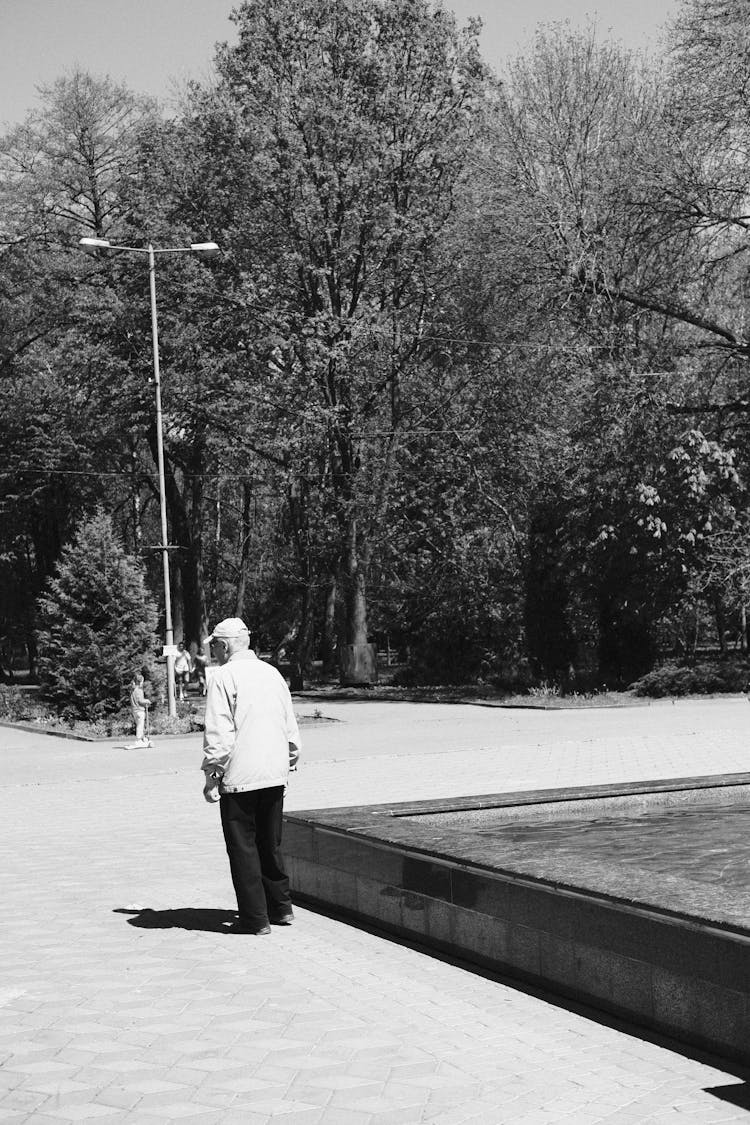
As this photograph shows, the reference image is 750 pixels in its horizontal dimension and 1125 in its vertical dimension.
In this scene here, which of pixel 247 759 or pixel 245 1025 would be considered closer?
pixel 245 1025

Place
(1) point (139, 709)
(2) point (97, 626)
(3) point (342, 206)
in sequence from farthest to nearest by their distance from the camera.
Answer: (3) point (342, 206) < (2) point (97, 626) < (1) point (139, 709)

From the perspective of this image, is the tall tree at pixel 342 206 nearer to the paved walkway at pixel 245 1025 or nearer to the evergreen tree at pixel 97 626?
the evergreen tree at pixel 97 626

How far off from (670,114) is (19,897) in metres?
26.6

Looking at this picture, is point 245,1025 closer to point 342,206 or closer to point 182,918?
point 182,918

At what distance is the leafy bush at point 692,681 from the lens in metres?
32.1

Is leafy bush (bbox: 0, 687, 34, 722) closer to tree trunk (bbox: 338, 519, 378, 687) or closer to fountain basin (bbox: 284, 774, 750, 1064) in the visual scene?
tree trunk (bbox: 338, 519, 378, 687)

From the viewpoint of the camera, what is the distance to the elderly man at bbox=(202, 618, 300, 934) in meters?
7.92

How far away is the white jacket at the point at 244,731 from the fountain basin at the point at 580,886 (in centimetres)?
76

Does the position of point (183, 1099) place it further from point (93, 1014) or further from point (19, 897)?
point (19, 897)

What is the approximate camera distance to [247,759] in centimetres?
791

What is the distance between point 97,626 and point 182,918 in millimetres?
22367

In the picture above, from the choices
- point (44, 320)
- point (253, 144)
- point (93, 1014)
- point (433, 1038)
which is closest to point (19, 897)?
point (93, 1014)

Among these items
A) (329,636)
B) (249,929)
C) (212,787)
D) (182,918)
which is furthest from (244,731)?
(329,636)

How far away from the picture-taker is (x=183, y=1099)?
5.16 metres
